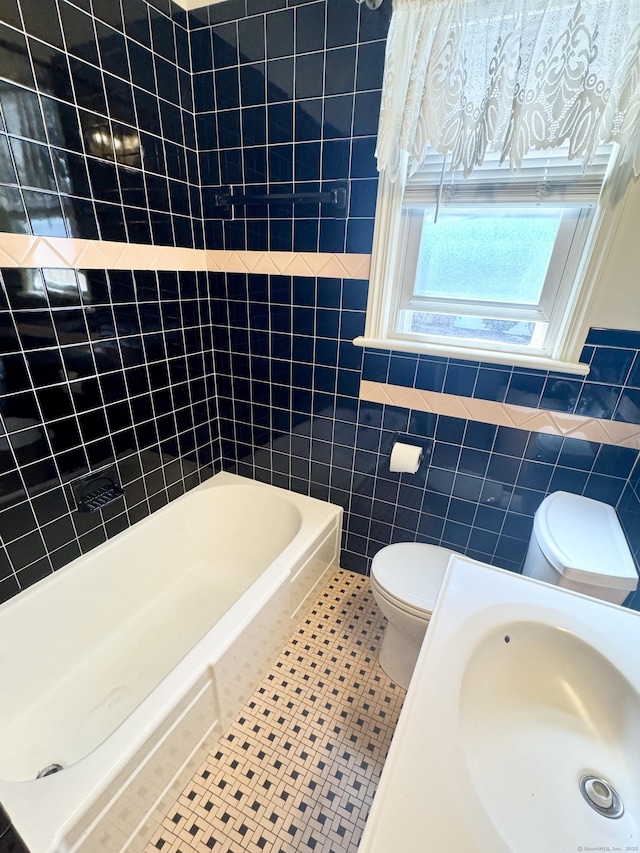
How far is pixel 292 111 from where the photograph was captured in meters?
1.43

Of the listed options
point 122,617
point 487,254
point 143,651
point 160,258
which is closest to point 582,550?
point 487,254

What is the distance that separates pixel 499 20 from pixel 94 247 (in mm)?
1422

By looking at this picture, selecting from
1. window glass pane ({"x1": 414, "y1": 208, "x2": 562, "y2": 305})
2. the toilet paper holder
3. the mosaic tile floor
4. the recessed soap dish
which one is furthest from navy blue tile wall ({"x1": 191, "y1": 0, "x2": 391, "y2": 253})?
the mosaic tile floor

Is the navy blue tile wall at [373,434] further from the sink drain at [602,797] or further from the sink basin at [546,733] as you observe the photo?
the sink drain at [602,797]

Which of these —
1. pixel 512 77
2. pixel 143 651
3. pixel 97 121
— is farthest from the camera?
pixel 143 651

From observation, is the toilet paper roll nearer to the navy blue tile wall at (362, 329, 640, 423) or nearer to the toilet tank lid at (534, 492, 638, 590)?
the navy blue tile wall at (362, 329, 640, 423)

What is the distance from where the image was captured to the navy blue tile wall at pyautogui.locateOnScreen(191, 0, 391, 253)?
130 cm

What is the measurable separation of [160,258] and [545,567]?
6.11 ft

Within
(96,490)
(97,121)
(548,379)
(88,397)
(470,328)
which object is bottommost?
(96,490)

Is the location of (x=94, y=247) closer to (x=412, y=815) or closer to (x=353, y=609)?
(x=412, y=815)

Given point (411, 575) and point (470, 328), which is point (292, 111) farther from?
point (411, 575)

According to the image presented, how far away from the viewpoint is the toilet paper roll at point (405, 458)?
1.57 metres

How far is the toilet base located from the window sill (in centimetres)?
107

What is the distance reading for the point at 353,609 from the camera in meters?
1.81
